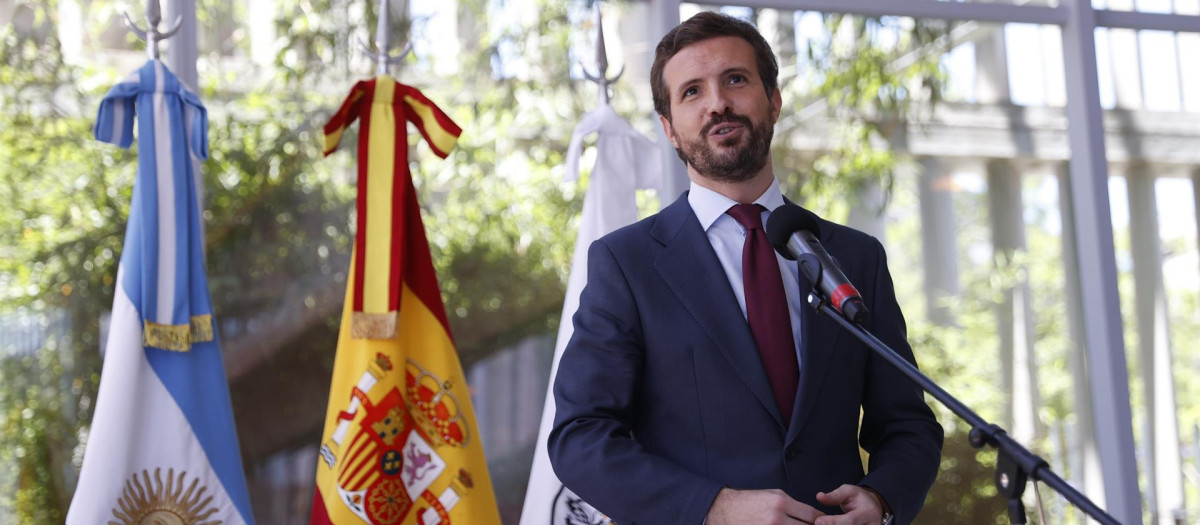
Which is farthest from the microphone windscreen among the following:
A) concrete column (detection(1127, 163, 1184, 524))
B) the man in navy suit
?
concrete column (detection(1127, 163, 1184, 524))

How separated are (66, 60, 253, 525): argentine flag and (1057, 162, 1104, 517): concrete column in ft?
8.42

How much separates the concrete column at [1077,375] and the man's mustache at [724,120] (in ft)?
7.65

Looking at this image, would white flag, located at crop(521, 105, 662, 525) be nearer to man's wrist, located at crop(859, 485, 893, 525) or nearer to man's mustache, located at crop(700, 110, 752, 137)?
man's mustache, located at crop(700, 110, 752, 137)

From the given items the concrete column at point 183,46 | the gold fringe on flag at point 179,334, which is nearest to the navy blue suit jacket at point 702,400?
the gold fringe on flag at point 179,334

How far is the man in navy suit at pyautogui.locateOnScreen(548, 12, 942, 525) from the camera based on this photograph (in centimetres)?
169

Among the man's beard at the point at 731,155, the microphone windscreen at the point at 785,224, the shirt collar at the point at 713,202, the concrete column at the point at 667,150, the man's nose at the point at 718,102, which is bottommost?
the microphone windscreen at the point at 785,224

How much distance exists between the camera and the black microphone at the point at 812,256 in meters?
1.51

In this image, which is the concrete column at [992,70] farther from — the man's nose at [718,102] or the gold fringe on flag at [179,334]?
the gold fringe on flag at [179,334]

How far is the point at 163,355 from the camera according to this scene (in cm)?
258

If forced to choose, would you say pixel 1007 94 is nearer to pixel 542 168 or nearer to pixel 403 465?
pixel 542 168

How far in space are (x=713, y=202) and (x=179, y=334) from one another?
126 centimetres

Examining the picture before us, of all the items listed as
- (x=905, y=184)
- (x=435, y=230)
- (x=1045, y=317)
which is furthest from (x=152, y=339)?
(x=1045, y=317)

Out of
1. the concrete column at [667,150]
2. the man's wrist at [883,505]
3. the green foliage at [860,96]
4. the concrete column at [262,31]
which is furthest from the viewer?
the green foliage at [860,96]

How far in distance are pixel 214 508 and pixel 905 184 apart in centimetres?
227
